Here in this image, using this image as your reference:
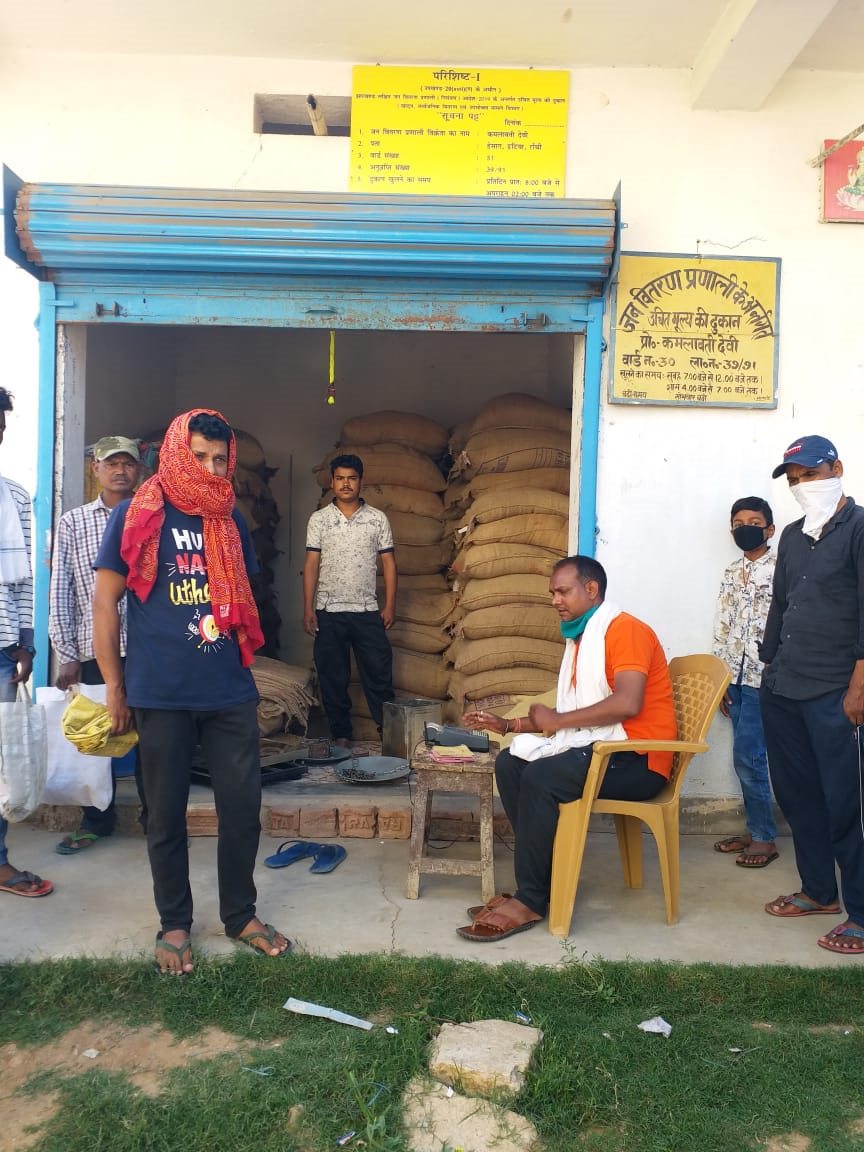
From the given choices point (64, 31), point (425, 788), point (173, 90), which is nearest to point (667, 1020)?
point (425, 788)

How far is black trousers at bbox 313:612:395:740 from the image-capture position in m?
6.22

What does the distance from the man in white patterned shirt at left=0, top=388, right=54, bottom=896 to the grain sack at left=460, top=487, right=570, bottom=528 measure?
9.22 ft

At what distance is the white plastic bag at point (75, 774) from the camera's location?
4.44 meters

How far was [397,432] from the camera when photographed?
7.00m

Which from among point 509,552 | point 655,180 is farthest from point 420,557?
point 655,180

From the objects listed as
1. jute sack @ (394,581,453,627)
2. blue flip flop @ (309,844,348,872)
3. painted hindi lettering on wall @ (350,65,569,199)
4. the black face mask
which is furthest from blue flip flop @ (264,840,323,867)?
painted hindi lettering on wall @ (350,65,569,199)

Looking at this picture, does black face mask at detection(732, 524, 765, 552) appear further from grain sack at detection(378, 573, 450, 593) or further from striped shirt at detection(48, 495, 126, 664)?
striped shirt at detection(48, 495, 126, 664)

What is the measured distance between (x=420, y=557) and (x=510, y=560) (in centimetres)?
115

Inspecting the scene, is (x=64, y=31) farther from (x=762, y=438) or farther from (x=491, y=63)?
(x=762, y=438)

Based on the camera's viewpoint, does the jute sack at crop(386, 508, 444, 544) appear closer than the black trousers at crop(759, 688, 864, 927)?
No

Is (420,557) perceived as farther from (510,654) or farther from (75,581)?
(75,581)

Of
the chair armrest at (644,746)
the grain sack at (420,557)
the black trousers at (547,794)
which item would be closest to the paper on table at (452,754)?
the black trousers at (547,794)

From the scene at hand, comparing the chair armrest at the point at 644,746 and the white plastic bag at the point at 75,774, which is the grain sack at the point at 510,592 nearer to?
the chair armrest at the point at 644,746

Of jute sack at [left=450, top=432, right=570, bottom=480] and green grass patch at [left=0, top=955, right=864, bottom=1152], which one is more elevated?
jute sack at [left=450, top=432, right=570, bottom=480]
